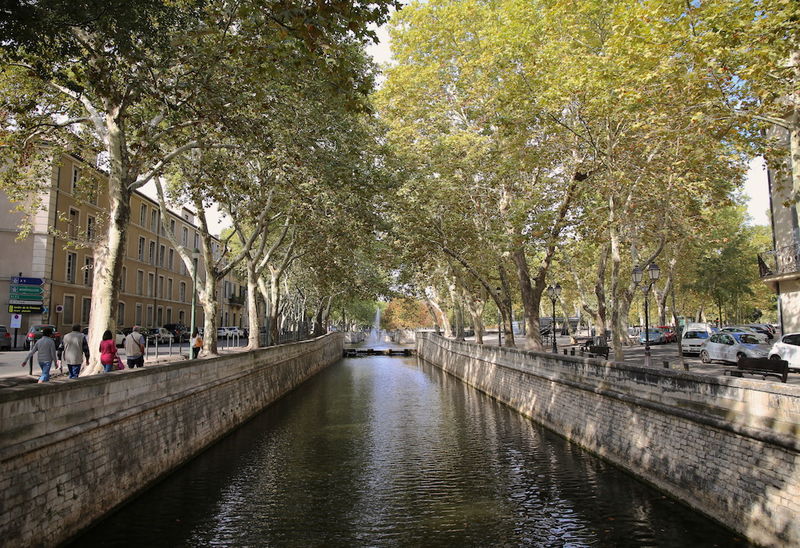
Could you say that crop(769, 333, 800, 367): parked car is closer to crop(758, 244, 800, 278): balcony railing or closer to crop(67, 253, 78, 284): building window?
crop(758, 244, 800, 278): balcony railing

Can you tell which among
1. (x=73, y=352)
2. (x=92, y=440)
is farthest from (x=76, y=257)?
(x=92, y=440)

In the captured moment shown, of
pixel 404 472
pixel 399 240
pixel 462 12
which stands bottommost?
pixel 404 472

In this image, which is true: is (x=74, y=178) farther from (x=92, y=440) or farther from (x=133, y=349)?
(x=92, y=440)

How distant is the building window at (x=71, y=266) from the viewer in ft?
116

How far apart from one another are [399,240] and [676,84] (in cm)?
1596

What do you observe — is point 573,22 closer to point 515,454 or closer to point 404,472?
point 515,454

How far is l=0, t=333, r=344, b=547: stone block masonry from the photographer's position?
684cm

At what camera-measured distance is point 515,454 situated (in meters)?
14.4

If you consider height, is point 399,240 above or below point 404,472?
above

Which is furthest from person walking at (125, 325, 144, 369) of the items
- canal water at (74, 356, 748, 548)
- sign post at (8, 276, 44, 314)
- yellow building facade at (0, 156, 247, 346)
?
sign post at (8, 276, 44, 314)

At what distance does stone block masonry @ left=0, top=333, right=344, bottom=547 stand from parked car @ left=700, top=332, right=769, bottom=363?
21.1 metres

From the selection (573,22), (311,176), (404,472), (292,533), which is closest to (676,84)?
(573,22)

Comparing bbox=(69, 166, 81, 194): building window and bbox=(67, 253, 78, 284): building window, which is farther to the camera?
bbox=(67, 253, 78, 284): building window

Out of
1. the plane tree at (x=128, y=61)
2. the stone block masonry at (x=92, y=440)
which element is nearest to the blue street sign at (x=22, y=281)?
the plane tree at (x=128, y=61)
